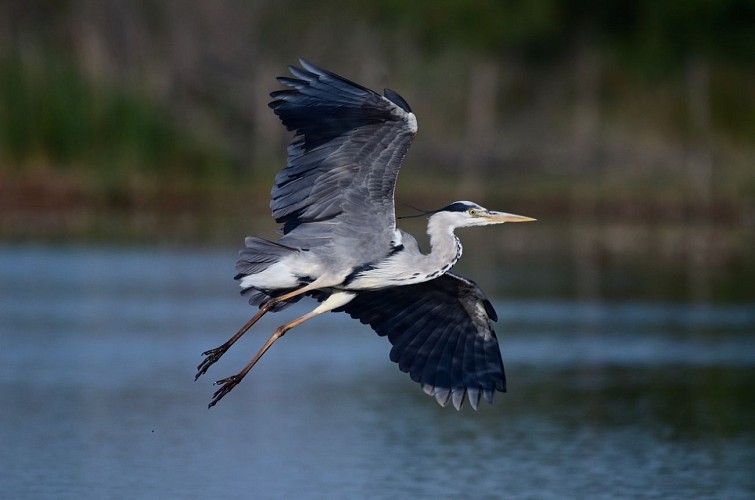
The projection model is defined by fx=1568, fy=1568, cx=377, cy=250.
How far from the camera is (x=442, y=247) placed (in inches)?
346

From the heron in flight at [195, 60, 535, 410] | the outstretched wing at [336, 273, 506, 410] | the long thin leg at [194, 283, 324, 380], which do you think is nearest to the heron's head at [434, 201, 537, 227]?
the heron in flight at [195, 60, 535, 410]

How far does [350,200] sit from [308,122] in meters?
0.55

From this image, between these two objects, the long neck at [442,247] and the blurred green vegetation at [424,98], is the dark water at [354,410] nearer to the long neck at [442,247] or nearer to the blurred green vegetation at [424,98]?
the long neck at [442,247]

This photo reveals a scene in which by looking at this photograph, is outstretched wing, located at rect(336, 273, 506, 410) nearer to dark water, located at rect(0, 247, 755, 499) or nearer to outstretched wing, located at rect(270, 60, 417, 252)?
outstretched wing, located at rect(270, 60, 417, 252)

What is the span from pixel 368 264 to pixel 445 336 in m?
0.62

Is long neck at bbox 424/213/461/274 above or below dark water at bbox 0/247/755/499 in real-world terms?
above

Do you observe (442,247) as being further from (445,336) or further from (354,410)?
(354,410)

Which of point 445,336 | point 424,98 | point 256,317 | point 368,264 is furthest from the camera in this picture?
point 424,98

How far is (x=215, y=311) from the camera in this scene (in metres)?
18.4

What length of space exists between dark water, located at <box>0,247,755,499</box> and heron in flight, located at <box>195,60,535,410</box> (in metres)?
1.06

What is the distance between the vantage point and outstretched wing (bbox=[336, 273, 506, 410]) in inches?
348

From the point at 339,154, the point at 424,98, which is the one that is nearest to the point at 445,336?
the point at 339,154

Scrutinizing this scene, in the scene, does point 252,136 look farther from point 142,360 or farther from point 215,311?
point 142,360

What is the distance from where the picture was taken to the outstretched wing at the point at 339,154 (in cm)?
819
